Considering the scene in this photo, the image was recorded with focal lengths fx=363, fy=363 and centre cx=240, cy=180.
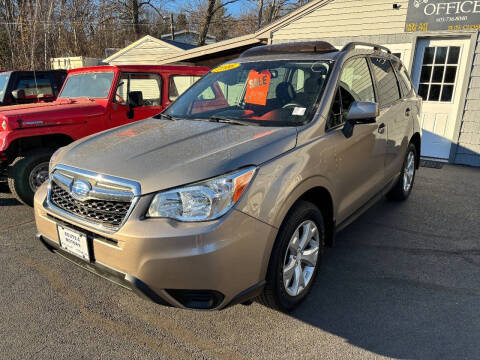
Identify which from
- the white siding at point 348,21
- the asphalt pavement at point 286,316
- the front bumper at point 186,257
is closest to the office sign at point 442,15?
the white siding at point 348,21

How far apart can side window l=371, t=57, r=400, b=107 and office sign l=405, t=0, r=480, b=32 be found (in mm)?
4304

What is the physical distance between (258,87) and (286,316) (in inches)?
73.3

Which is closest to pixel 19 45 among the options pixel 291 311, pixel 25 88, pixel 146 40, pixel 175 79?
pixel 146 40

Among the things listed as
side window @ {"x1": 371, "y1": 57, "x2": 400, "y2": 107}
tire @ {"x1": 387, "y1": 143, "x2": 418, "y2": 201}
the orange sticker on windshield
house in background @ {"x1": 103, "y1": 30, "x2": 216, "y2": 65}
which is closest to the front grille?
the orange sticker on windshield

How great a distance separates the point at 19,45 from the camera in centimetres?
1858

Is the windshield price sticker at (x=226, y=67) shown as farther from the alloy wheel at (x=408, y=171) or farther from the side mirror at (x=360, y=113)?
the alloy wheel at (x=408, y=171)

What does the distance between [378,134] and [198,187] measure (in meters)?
2.21

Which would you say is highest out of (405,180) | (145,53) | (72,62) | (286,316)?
(145,53)

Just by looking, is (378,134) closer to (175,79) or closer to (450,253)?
(450,253)

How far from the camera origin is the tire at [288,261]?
2213mm

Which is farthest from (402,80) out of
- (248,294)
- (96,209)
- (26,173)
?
(26,173)

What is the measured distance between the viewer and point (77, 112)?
15.8 feet

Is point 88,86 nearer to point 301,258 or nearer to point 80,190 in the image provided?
point 80,190

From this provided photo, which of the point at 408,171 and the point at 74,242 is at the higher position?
the point at 74,242
